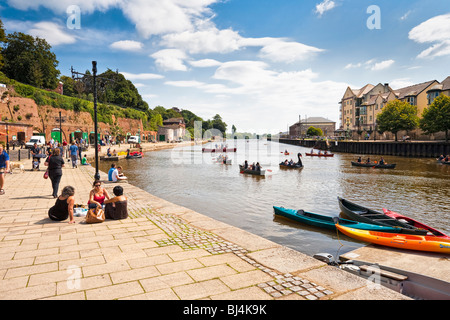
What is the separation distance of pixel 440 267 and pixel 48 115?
59404mm

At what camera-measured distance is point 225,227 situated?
28.6 ft

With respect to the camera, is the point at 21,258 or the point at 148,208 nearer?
the point at 21,258

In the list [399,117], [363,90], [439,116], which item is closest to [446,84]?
[399,117]

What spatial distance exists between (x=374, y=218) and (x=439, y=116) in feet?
176

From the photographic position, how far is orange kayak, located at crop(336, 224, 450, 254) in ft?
30.9

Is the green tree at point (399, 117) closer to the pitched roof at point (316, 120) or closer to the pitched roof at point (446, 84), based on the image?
the pitched roof at point (446, 84)

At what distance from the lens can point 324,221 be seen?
12562mm

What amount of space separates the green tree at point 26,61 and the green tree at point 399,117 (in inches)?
2891

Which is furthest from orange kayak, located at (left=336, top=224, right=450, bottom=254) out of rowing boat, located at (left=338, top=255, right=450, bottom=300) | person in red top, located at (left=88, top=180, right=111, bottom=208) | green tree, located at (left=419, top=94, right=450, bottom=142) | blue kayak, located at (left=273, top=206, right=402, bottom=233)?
green tree, located at (left=419, top=94, right=450, bottom=142)

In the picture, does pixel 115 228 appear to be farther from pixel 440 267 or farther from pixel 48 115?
pixel 48 115

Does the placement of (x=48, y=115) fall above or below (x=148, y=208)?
above

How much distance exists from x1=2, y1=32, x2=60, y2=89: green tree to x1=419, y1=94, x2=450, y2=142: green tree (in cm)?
7540

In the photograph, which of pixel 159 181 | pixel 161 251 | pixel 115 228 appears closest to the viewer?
pixel 161 251

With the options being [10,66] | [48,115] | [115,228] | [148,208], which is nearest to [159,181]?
[148,208]
